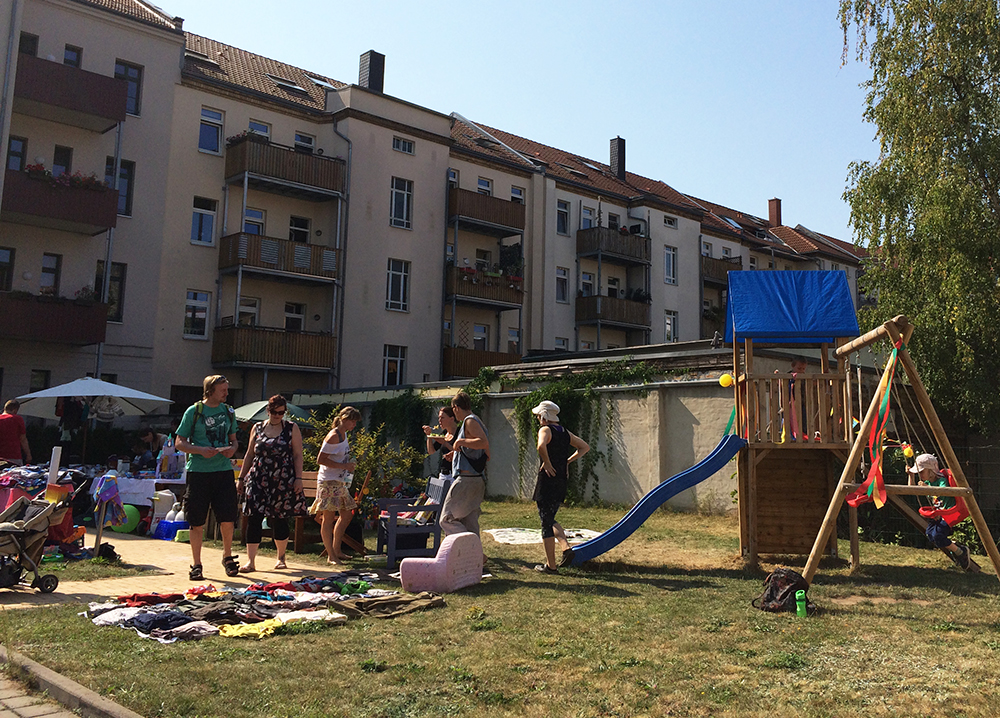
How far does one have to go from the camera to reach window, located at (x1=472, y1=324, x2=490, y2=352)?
35250 mm

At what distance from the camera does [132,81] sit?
88.8ft

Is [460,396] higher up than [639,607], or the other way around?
[460,396]

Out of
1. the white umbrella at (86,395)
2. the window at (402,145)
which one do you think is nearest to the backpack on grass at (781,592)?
the white umbrella at (86,395)

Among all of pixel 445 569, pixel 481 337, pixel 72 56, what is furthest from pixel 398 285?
pixel 445 569

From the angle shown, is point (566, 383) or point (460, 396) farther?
point (566, 383)

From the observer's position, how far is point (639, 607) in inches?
293

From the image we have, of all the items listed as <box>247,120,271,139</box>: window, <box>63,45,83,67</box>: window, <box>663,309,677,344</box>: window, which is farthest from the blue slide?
<box>663,309,677,344</box>: window

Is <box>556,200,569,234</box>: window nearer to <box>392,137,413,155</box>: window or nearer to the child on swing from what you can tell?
<box>392,137,413,155</box>: window

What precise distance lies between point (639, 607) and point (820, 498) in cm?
467

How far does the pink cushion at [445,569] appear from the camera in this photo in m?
8.02

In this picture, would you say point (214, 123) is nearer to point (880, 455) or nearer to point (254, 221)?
point (254, 221)

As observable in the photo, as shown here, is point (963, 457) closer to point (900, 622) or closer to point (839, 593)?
point (839, 593)

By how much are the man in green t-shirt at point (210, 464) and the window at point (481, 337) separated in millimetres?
26042

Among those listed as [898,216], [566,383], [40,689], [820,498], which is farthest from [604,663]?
[898,216]
